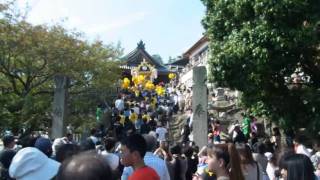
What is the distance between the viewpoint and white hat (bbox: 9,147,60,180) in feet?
12.7

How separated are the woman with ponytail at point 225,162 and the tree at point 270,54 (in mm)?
7813

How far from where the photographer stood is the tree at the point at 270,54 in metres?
11.6

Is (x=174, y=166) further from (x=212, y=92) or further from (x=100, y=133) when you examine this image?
(x=212, y=92)

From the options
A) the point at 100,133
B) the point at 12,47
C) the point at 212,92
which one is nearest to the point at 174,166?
the point at 100,133

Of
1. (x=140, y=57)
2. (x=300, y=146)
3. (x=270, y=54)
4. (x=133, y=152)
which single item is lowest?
(x=300, y=146)

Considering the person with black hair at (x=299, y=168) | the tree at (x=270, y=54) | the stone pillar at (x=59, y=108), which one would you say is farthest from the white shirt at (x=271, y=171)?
the stone pillar at (x=59, y=108)

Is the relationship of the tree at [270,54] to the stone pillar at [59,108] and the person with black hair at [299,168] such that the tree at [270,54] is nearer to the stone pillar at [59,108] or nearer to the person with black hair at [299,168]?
the stone pillar at [59,108]

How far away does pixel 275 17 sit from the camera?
11.7 metres

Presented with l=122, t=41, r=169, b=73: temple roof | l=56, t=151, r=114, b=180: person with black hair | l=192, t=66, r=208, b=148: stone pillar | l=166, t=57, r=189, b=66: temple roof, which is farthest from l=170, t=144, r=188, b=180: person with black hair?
l=166, t=57, r=189, b=66: temple roof

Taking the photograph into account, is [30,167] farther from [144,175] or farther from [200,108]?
[200,108]

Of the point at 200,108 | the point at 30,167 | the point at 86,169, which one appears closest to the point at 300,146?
the point at 30,167

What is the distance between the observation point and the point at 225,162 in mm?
4172

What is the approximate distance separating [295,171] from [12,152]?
14.6 feet

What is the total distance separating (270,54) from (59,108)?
25.5ft
